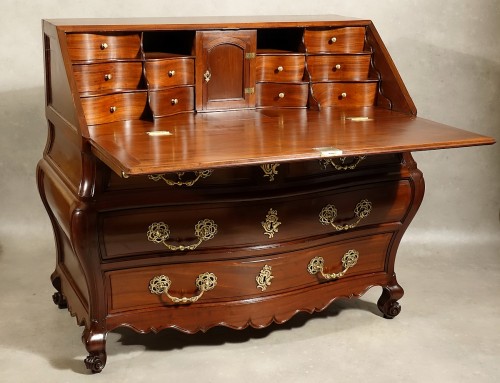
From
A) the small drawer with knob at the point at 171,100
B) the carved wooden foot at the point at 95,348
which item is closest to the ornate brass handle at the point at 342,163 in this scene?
the small drawer with knob at the point at 171,100

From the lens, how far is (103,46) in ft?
10.4

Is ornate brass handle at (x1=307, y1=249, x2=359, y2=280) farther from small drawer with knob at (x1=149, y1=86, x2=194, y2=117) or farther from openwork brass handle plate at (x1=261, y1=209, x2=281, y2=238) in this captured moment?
small drawer with knob at (x1=149, y1=86, x2=194, y2=117)

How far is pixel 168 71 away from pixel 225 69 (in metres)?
0.25

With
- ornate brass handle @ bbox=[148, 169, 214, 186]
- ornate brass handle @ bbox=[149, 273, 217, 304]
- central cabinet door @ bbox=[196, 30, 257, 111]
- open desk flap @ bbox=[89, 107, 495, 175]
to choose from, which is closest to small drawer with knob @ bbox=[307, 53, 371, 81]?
open desk flap @ bbox=[89, 107, 495, 175]

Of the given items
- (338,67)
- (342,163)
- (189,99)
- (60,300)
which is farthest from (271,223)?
(60,300)

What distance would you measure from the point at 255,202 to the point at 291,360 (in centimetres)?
65

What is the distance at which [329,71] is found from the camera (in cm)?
362

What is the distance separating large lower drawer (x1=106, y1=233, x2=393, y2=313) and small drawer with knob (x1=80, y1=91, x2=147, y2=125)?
0.58 meters

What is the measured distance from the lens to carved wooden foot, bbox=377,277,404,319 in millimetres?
3656

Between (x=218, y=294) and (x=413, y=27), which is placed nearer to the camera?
(x=218, y=294)

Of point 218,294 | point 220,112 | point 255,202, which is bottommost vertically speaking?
point 218,294

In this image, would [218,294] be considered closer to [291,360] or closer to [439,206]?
[291,360]

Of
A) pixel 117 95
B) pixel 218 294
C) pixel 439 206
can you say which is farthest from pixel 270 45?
pixel 439 206

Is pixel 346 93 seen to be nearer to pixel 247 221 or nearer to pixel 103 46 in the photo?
pixel 247 221
